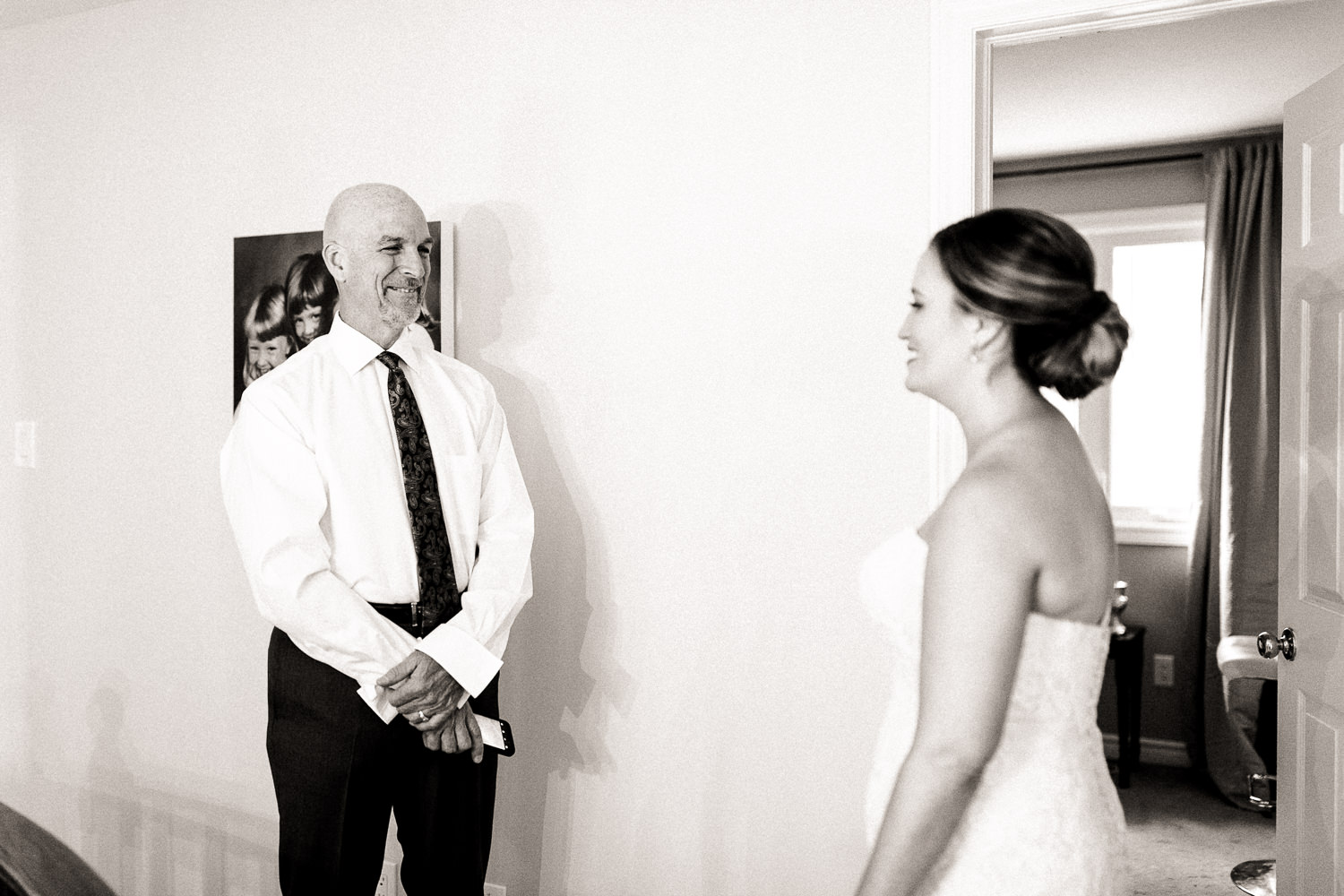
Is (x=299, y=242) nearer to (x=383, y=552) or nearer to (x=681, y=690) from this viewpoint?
(x=383, y=552)

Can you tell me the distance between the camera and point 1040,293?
118cm

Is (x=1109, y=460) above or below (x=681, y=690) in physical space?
above

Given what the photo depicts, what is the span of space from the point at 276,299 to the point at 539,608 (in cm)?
112

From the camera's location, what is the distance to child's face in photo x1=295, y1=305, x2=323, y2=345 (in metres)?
2.77

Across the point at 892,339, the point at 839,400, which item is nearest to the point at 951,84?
the point at 892,339

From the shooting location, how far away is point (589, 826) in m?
2.55

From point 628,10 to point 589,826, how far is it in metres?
1.97

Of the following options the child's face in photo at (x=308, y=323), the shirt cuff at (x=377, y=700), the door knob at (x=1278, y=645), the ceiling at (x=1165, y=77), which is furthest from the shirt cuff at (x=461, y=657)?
the ceiling at (x=1165, y=77)

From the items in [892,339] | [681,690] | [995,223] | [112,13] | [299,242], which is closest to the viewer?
[995,223]

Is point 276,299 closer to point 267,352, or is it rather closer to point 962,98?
point 267,352

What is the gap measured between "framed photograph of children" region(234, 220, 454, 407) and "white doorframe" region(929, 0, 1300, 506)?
1586 millimetres

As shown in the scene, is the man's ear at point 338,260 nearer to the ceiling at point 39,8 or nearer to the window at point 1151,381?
the ceiling at point 39,8

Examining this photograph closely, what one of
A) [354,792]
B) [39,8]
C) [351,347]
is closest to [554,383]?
[351,347]

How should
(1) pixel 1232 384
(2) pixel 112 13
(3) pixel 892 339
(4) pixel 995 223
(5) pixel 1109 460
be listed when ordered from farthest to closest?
(5) pixel 1109 460, (1) pixel 1232 384, (2) pixel 112 13, (3) pixel 892 339, (4) pixel 995 223
